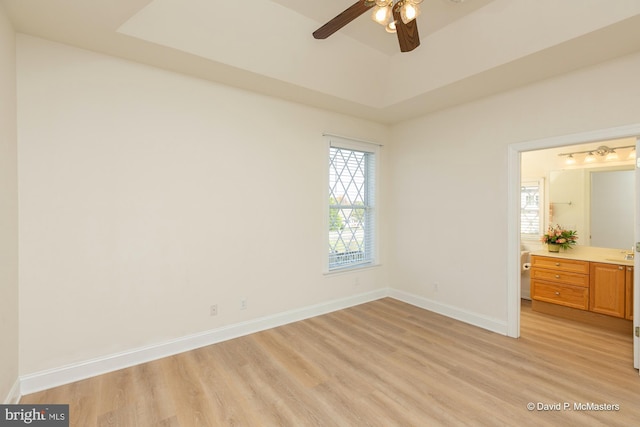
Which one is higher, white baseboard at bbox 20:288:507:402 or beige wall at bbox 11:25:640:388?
beige wall at bbox 11:25:640:388

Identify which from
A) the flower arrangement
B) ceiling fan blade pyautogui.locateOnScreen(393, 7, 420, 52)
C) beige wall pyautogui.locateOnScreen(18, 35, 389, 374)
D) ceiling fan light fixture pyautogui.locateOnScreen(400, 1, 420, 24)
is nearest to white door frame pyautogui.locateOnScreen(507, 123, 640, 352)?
Result: the flower arrangement

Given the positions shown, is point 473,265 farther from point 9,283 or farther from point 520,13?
point 9,283

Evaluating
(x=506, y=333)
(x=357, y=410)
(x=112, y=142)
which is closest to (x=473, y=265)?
(x=506, y=333)

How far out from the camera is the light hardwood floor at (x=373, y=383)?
6.45ft

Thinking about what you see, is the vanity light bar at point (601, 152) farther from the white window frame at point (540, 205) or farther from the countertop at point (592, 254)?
the countertop at point (592, 254)

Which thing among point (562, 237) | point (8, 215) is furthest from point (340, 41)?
point (562, 237)

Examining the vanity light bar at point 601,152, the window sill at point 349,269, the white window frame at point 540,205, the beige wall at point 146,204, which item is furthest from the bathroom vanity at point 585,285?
the beige wall at point 146,204

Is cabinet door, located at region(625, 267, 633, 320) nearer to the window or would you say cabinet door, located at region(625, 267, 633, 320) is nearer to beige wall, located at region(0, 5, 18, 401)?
the window

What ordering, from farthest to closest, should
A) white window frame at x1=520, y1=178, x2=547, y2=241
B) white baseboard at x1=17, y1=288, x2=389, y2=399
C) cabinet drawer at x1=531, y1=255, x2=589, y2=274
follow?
white window frame at x1=520, y1=178, x2=547, y2=241, cabinet drawer at x1=531, y1=255, x2=589, y2=274, white baseboard at x1=17, y1=288, x2=389, y2=399

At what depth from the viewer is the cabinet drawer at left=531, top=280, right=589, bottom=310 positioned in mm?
3571

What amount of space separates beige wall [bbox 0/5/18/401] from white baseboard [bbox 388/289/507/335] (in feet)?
13.3

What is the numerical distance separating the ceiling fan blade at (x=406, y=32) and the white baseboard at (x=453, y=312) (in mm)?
2969

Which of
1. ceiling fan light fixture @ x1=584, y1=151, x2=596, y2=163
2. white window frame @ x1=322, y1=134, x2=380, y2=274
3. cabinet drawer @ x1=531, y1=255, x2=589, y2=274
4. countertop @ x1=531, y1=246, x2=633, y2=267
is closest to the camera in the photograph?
countertop @ x1=531, y1=246, x2=633, y2=267

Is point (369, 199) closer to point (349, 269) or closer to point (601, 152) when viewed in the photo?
point (349, 269)
